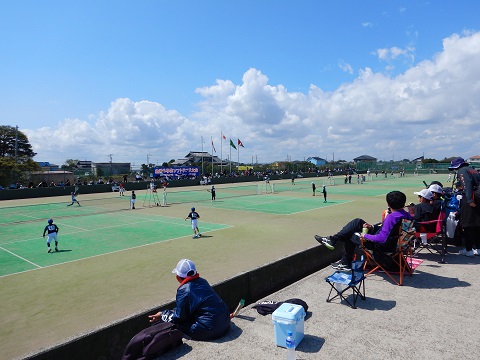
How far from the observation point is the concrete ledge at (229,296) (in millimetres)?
4559

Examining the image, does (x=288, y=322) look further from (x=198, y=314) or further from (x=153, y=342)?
(x=153, y=342)

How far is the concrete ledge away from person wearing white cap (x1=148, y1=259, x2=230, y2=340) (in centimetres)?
82

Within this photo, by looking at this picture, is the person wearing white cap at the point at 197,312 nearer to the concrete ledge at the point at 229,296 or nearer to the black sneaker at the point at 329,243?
the concrete ledge at the point at 229,296

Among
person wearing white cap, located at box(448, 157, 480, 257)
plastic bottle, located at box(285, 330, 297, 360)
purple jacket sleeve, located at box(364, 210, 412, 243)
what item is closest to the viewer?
plastic bottle, located at box(285, 330, 297, 360)

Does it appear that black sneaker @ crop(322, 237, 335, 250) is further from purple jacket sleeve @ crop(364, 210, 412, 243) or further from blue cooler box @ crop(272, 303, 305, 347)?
Answer: blue cooler box @ crop(272, 303, 305, 347)

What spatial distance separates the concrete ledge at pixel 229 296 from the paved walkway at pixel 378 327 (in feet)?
2.61

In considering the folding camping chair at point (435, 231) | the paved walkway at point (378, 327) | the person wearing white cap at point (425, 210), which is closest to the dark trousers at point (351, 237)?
the paved walkway at point (378, 327)

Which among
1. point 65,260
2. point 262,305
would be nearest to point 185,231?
point 65,260

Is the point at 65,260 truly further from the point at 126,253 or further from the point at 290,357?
the point at 290,357

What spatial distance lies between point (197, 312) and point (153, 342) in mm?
762

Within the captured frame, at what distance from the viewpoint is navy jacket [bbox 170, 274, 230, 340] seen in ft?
16.1

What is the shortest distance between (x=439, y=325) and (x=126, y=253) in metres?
11.3

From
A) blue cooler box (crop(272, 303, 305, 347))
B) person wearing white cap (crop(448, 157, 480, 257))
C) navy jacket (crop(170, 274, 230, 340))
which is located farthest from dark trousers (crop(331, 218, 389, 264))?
navy jacket (crop(170, 274, 230, 340))

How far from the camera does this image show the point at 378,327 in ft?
16.9
